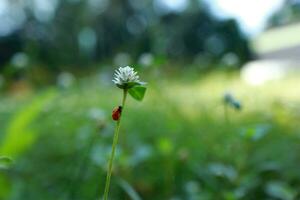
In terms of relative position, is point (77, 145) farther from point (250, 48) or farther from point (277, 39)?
point (277, 39)

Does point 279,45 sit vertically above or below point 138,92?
above

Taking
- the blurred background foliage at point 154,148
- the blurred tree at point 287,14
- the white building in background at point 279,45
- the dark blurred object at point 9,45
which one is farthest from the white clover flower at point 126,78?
the dark blurred object at point 9,45

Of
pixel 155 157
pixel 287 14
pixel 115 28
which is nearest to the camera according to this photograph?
pixel 155 157

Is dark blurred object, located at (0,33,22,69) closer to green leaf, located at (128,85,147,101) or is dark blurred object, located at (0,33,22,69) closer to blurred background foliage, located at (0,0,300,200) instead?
blurred background foliage, located at (0,0,300,200)

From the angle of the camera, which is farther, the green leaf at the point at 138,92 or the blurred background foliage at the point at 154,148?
the blurred background foliage at the point at 154,148

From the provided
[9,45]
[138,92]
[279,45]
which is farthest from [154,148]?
[9,45]

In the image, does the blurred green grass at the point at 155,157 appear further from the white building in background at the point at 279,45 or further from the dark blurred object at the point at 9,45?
the dark blurred object at the point at 9,45

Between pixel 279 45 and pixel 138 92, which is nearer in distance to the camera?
pixel 138 92

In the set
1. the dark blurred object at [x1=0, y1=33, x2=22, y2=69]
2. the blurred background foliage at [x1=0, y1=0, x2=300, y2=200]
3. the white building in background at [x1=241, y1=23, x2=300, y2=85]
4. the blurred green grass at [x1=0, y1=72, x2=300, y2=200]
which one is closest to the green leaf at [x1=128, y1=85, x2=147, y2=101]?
the blurred background foliage at [x1=0, y1=0, x2=300, y2=200]

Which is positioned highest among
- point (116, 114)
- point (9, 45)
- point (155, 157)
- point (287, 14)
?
point (287, 14)

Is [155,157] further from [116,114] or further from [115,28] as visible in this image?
[115,28]
